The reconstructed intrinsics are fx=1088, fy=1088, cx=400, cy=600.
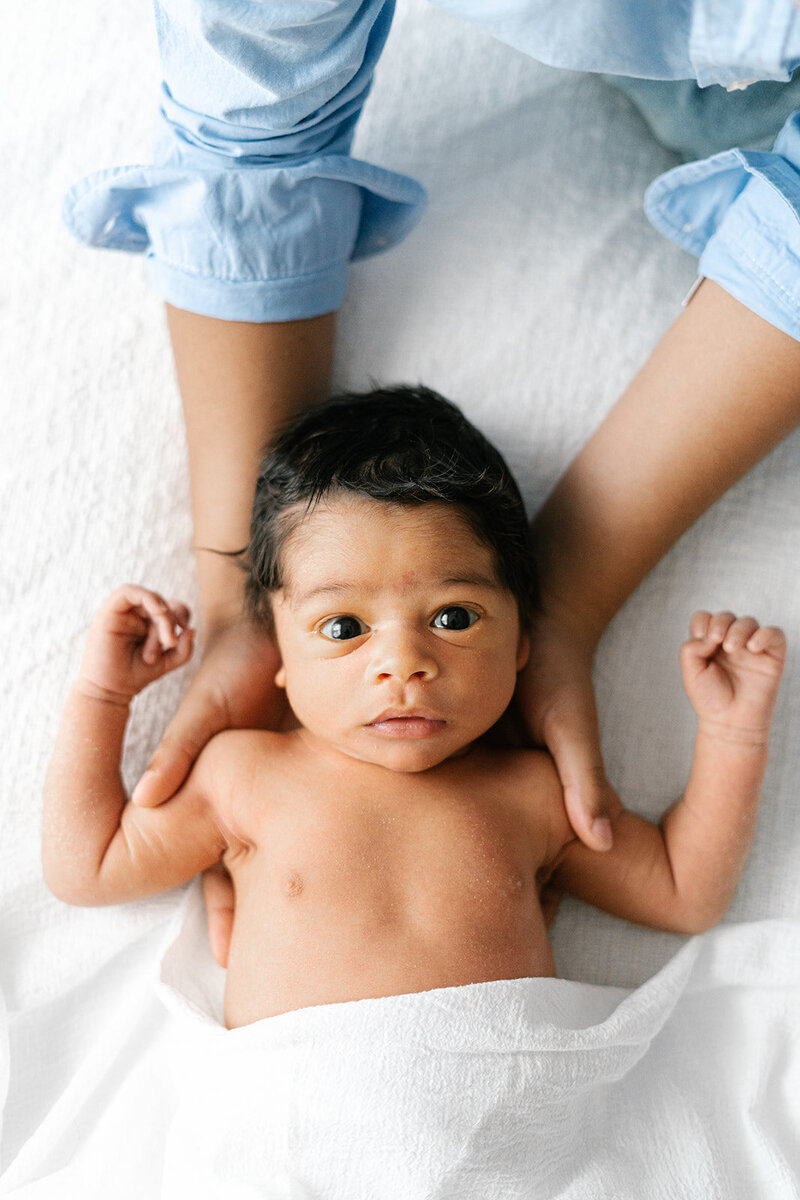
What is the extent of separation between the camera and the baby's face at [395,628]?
952mm

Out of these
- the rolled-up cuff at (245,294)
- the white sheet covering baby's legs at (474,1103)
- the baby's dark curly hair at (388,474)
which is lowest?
the white sheet covering baby's legs at (474,1103)

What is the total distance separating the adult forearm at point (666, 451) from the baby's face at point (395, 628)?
0.55 ft

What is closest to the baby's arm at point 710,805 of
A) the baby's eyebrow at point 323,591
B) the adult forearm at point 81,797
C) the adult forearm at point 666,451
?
the adult forearm at point 666,451

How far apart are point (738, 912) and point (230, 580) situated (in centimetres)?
62

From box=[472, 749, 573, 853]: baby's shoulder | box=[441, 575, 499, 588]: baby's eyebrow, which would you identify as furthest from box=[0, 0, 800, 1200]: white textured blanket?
box=[441, 575, 499, 588]: baby's eyebrow

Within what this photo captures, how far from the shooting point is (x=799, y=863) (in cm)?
110

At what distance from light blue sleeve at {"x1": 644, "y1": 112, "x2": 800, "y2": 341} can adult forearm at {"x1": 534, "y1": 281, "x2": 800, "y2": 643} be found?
0.02 m

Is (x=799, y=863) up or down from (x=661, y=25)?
down

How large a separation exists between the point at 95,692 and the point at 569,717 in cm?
46

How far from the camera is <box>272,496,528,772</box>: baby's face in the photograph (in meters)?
0.95

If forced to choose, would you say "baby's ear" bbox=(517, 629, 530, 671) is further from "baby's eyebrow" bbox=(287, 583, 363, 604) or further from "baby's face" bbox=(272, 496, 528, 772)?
"baby's eyebrow" bbox=(287, 583, 363, 604)

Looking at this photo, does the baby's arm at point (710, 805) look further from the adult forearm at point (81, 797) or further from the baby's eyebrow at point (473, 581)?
the adult forearm at point (81, 797)

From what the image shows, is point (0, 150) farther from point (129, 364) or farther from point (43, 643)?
point (43, 643)

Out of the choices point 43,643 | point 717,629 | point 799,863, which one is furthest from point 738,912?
point 43,643
